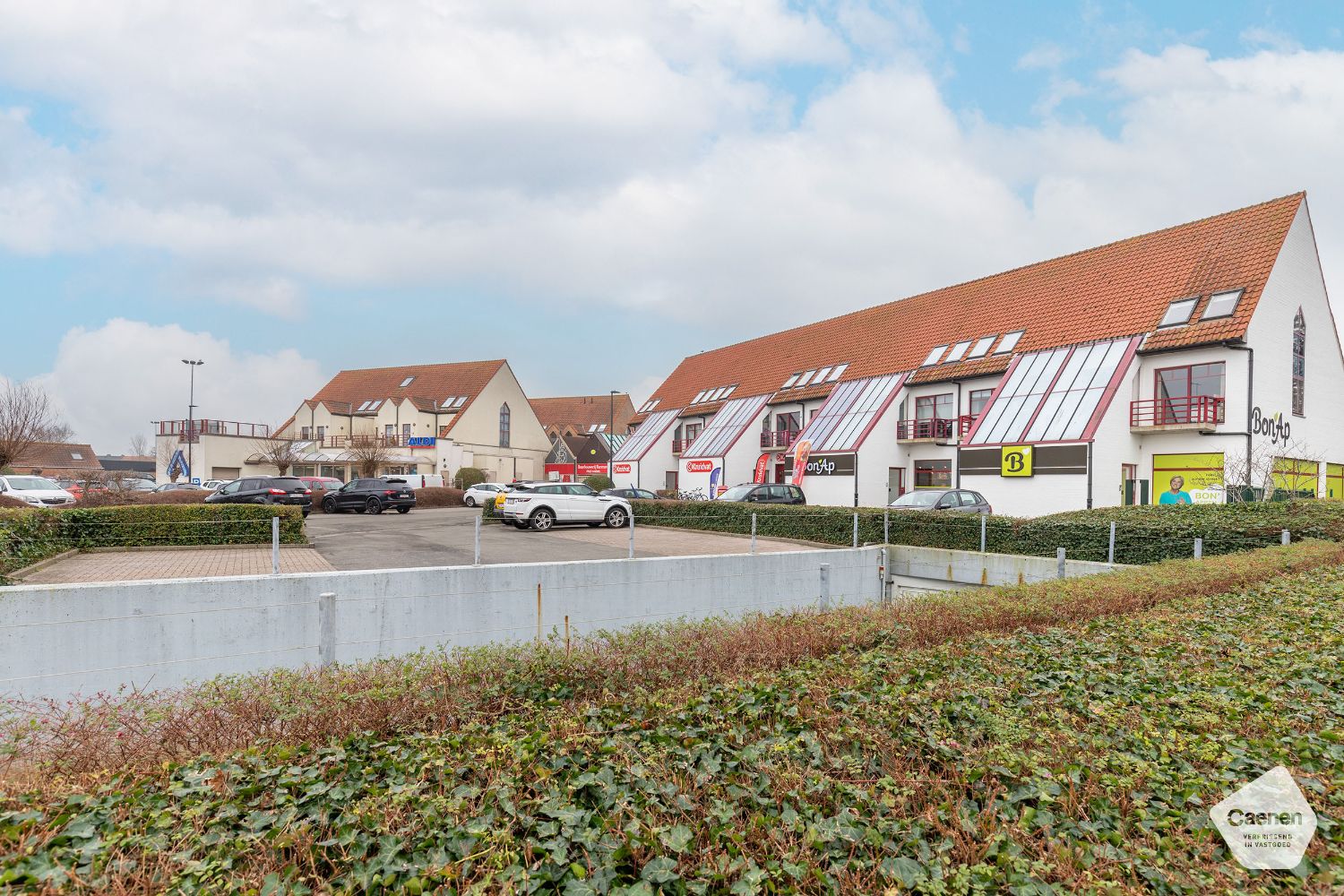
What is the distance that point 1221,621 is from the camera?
22.6 feet

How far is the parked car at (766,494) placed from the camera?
96.5ft

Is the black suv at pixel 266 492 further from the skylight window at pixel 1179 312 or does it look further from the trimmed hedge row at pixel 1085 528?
the skylight window at pixel 1179 312

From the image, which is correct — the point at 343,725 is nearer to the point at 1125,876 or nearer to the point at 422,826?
the point at 422,826

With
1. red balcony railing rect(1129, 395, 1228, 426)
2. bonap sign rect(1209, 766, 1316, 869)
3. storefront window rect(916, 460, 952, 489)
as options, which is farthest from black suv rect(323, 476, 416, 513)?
bonap sign rect(1209, 766, 1316, 869)

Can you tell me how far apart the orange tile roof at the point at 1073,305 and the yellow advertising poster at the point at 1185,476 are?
387 centimetres

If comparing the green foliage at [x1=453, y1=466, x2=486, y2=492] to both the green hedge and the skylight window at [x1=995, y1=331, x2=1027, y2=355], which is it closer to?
the skylight window at [x1=995, y1=331, x2=1027, y2=355]

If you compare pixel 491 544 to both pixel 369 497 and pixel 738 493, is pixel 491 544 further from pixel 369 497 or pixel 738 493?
pixel 369 497

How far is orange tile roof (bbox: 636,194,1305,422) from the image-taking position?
26.2 metres

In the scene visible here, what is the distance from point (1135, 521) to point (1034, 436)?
411 inches

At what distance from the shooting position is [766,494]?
97.9 feet

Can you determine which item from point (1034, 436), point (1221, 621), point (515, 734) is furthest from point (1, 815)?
point (1034, 436)

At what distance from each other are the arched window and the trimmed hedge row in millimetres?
14976

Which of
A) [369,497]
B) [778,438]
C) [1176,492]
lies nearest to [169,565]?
[369,497]

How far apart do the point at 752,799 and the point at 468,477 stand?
171ft
